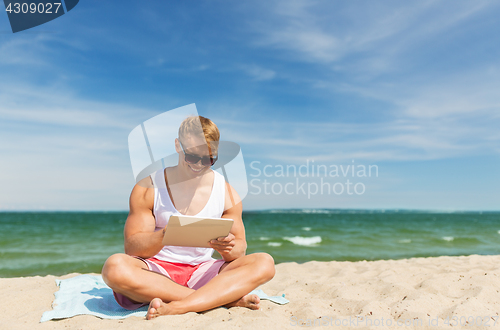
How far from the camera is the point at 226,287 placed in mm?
2812

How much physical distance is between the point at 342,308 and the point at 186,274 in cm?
146

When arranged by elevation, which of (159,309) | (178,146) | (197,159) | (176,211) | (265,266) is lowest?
(159,309)

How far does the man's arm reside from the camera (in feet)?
8.82

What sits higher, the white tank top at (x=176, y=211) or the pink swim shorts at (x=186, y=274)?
the white tank top at (x=176, y=211)

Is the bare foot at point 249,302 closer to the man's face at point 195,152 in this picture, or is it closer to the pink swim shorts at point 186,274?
the pink swim shorts at point 186,274

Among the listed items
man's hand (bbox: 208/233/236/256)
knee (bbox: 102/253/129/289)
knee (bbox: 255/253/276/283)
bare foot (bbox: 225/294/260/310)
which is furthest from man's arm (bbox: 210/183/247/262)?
knee (bbox: 102/253/129/289)

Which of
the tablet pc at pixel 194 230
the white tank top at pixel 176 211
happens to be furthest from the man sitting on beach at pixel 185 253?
the tablet pc at pixel 194 230

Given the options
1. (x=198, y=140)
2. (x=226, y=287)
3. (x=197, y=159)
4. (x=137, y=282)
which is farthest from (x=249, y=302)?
(x=198, y=140)

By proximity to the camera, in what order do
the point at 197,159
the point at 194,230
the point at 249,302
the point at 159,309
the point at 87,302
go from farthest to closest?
1. the point at 87,302
2. the point at 249,302
3. the point at 197,159
4. the point at 159,309
5. the point at 194,230

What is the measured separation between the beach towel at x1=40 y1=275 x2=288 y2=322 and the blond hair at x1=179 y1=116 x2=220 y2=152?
1.58m

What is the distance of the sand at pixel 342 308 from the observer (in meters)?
2.53

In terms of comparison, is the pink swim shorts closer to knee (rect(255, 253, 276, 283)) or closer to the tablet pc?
knee (rect(255, 253, 276, 283))

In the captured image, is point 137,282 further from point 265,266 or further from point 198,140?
point 198,140

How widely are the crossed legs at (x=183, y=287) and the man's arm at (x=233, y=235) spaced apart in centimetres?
10
